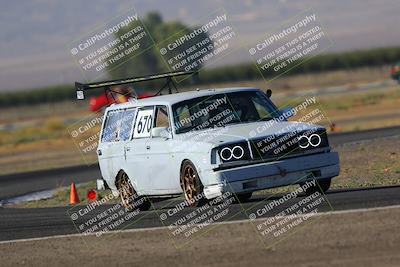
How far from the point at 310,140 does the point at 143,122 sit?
9.77 ft

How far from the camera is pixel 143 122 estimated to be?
698 inches

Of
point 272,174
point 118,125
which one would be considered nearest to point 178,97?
point 118,125

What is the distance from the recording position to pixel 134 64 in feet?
484

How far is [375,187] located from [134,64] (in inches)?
5147

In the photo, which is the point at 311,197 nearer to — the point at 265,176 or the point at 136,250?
the point at 265,176

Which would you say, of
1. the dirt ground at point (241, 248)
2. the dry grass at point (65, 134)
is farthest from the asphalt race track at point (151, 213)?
the dry grass at point (65, 134)

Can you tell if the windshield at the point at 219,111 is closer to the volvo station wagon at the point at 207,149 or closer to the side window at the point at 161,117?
the volvo station wagon at the point at 207,149

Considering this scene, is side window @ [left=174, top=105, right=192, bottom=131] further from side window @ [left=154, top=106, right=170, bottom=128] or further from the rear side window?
the rear side window

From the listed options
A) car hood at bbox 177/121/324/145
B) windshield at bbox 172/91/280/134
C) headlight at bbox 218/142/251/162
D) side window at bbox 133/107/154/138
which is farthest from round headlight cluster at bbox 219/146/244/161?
side window at bbox 133/107/154/138

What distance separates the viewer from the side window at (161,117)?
1727 cm

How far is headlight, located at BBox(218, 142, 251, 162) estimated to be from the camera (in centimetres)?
1548

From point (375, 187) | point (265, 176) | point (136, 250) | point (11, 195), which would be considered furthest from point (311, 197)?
point (11, 195)

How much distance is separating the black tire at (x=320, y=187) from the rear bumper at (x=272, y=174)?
384mm

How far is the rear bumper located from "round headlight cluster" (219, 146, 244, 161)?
0.16m
